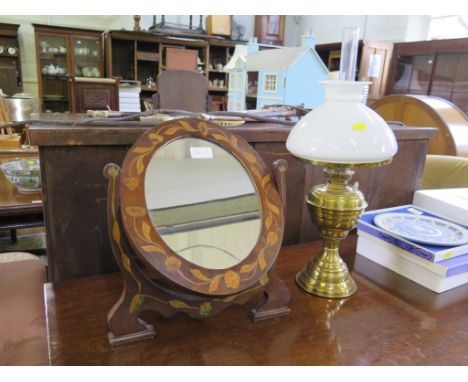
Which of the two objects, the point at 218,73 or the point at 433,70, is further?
the point at 218,73

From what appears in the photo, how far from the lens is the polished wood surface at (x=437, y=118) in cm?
205

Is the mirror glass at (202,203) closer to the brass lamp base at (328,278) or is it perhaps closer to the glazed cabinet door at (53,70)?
the brass lamp base at (328,278)

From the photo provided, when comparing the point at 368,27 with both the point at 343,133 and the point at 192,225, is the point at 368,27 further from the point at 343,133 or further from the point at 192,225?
the point at 192,225

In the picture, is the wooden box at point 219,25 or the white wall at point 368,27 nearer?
the white wall at point 368,27

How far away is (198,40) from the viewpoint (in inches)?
188

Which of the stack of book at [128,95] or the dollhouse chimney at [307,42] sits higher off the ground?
the dollhouse chimney at [307,42]

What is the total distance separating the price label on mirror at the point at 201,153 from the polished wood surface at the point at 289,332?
0.80ft

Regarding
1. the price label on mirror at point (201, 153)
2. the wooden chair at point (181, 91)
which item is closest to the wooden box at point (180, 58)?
the wooden chair at point (181, 91)

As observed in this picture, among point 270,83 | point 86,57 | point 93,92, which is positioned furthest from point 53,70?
point 270,83

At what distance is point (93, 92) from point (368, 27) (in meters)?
3.39

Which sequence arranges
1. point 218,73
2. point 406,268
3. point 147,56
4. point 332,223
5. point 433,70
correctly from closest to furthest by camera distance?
point 332,223
point 406,268
point 433,70
point 147,56
point 218,73

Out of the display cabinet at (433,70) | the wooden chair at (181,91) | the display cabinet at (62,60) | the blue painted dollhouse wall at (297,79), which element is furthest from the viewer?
the display cabinet at (62,60)

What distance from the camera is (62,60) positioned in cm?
436

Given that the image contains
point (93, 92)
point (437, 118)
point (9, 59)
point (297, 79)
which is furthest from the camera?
point (9, 59)
